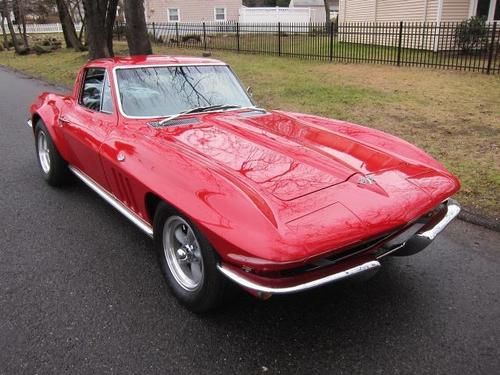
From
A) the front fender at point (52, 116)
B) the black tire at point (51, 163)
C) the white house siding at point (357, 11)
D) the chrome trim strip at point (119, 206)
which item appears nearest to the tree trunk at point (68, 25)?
the white house siding at point (357, 11)

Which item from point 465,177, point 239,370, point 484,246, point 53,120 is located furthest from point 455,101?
point 239,370

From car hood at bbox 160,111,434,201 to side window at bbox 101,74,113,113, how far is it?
76 centimetres

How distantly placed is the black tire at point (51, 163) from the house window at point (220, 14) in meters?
34.6

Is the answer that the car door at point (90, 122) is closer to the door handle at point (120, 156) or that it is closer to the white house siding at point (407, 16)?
the door handle at point (120, 156)

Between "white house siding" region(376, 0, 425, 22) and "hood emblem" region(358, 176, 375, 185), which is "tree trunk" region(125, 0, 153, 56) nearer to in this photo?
"hood emblem" region(358, 176, 375, 185)

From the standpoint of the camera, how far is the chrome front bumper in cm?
233

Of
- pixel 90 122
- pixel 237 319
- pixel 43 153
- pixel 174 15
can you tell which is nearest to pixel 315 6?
pixel 174 15

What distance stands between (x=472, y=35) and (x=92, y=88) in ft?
44.7

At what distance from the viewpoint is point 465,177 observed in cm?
506

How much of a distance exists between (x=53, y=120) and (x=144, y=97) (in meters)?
1.42

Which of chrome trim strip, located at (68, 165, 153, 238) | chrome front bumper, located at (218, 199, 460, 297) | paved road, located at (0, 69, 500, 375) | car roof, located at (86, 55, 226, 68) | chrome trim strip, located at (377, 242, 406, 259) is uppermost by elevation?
car roof, located at (86, 55, 226, 68)

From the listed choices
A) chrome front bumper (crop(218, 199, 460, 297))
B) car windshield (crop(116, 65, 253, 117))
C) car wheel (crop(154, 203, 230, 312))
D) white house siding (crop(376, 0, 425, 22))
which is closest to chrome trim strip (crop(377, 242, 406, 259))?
chrome front bumper (crop(218, 199, 460, 297))

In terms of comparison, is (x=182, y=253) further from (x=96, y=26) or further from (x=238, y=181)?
(x=96, y=26)

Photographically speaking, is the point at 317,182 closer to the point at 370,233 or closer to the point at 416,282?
the point at 370,233
